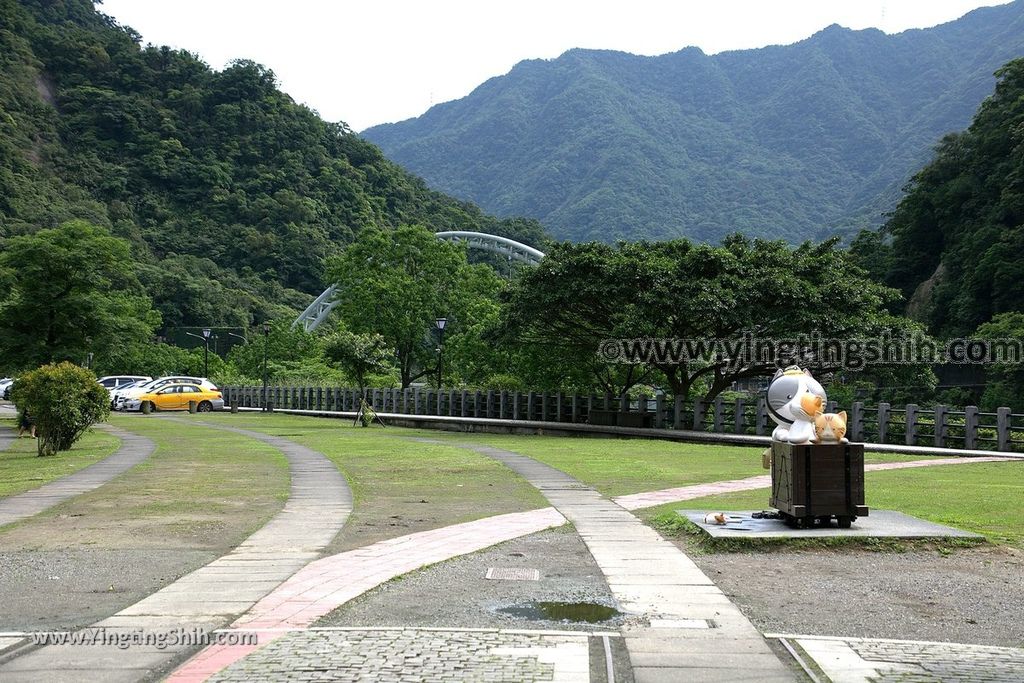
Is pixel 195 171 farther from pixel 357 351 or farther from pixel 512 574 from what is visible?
pixel 512 574

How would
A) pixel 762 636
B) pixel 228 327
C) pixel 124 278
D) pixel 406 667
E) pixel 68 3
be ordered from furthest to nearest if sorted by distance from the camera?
pixel 68 3 < pixel 228 327 < pixel 124 278 < pixel 762 636 < pixel 406 667

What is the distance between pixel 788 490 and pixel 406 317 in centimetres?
4523

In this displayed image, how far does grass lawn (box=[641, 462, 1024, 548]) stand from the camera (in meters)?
9.98

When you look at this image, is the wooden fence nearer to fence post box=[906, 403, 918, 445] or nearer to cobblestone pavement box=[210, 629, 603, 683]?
fence post box=[906, 403, 918, 445]

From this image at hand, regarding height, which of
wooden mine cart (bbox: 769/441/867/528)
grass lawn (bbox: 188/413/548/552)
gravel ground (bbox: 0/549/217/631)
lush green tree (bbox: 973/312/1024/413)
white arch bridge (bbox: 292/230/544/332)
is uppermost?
white arch bridge (bbox: 292/230/544/332)

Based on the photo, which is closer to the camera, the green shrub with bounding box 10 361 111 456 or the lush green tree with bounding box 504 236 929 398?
the green shrub with bounding box 10 361 111 456

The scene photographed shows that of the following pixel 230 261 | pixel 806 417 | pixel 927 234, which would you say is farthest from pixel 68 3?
pixel 806 417

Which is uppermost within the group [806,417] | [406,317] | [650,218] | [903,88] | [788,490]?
[903,88]

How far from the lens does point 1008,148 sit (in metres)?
60.9

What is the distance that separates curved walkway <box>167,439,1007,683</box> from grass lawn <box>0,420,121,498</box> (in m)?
6.73

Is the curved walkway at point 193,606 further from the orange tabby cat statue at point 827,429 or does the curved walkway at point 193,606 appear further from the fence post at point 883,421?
the fence post at point 883,421

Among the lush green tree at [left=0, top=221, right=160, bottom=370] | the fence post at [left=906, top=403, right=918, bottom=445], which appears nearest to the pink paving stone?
the fence post at [left=906, top=403, right=918, bottom=445]

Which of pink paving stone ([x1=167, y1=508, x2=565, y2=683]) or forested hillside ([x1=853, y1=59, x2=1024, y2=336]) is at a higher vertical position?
forested hillside ([x1=853, y1=59, x2=1024, y2=336])

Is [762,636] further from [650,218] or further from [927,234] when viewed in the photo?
[650,218]
